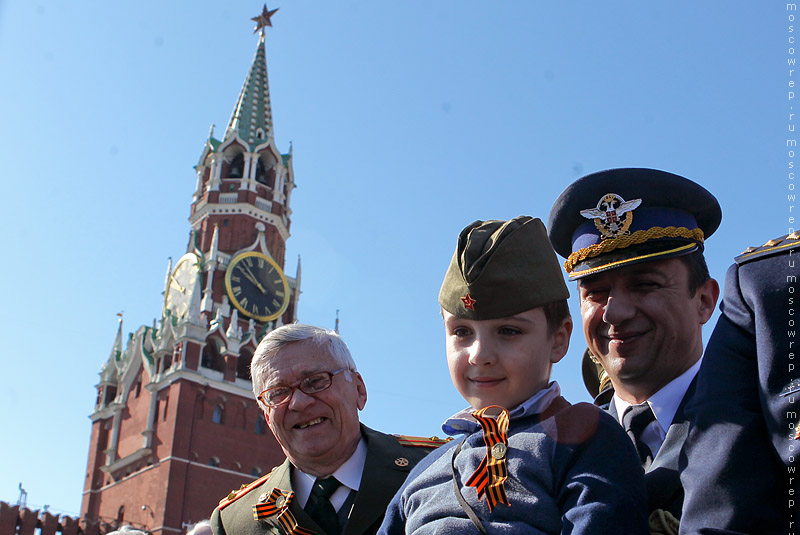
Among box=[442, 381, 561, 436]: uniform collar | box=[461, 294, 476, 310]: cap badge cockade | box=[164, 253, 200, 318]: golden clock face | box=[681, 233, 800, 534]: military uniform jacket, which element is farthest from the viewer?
box=[164, 253, 200, 318]: golden clock face

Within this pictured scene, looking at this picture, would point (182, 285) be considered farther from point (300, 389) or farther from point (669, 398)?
point (669, 398)

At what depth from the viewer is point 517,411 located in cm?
258

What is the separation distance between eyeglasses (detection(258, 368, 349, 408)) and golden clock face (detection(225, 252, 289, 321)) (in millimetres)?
37219

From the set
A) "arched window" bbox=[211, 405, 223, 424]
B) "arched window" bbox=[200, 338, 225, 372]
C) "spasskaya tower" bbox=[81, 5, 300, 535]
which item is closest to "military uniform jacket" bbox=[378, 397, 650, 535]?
"spasskaya tower" bbox=[81, 5, 300, 535]

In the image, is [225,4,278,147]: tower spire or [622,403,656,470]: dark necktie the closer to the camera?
[622,403,656,470]: dark necktie

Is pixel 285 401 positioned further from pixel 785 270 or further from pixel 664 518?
pixel 785 270

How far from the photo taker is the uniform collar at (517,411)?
257cm

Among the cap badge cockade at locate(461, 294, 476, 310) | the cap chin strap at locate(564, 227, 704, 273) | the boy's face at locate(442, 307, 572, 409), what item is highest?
the cap chin strap at locate(564, 227, 704, 273)

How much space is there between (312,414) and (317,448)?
131 millimetres

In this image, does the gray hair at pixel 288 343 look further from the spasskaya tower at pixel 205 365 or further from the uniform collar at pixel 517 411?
the spasskaya tower at pixel 205 365

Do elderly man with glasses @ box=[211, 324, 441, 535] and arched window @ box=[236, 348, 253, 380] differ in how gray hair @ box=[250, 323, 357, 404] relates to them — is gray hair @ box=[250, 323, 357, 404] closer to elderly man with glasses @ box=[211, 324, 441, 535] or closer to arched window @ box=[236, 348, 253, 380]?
elderly man with glasses @ box=[211, 324, 441, 535]

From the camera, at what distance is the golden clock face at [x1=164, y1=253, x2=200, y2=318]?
4019cm

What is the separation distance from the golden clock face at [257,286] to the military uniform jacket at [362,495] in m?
36.9

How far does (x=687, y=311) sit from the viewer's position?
9.11 ft
